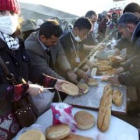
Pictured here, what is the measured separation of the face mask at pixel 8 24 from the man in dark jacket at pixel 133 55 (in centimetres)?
114

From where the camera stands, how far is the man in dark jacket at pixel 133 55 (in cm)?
180

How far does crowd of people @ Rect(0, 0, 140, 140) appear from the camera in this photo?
1122 millimetres

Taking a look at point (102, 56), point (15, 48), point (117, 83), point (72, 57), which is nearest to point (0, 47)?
point (15, 48)

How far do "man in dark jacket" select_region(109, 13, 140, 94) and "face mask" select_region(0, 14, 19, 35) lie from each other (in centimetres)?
114

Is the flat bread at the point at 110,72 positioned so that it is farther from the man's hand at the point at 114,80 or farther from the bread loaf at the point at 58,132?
the bread loaf at the point at 58,132

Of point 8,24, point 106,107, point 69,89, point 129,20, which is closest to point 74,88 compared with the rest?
point 69,89

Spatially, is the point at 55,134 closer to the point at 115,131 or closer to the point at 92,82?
the point at 115,131

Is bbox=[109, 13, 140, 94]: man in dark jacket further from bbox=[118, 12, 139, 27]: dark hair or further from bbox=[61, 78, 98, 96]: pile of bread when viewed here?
bbox=[61, 78, 98, 96]: pile of bread

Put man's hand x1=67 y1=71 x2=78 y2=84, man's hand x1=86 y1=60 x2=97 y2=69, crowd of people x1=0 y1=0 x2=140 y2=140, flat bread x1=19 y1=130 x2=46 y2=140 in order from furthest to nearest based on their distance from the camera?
man's hand x1=86 y1=60 x2=97 y2=69
man's hand x1=67 y1=71 x2=78 y2=84
crowd of people x1=0 y1=0 x2=140 y2=140
flat bread x1=19 y1=130 x2=46 y2=140

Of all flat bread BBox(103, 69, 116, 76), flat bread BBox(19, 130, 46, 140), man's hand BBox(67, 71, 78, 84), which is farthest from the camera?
flat bread BBox(103, 69, 116, 76)

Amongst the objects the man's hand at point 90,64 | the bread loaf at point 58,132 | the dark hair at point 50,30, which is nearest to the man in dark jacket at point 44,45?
the dark hair at point 50,30

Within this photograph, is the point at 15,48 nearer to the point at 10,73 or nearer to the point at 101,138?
the point at 10,73

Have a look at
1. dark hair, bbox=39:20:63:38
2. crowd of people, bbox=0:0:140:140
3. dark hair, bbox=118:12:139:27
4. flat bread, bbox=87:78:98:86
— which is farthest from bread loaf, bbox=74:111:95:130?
dark hair, bbox=118:12:139:27

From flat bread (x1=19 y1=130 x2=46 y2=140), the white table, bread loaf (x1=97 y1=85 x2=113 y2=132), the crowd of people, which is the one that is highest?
the crowd of people
